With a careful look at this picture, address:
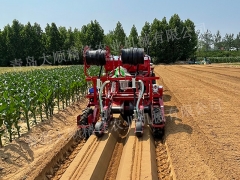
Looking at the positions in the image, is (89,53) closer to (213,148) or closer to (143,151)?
(143,151)

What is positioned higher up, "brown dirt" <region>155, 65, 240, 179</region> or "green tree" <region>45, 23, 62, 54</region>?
"green tree" <region>45, 23, 62, 54</region>

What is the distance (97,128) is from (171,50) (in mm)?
53307

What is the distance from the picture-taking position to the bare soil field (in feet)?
13.4

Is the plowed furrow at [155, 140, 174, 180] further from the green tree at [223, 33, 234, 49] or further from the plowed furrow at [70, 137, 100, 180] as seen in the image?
the green tree at [223, 33, 234, 49]

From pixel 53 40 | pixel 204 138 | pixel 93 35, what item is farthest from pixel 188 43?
pixel 204 138

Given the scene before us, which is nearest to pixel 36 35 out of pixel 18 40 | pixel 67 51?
pixel 18 40

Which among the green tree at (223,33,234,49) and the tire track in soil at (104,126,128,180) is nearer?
the tire track in soil at (104,126,128,180)

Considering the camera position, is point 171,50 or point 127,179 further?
point 171,50

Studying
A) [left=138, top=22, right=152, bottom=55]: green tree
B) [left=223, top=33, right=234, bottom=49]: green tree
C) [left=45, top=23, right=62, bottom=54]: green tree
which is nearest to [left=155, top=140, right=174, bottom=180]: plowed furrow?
[left=138, top=22, right=152, bottom=55]: green tree

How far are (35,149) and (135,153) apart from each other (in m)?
2.54

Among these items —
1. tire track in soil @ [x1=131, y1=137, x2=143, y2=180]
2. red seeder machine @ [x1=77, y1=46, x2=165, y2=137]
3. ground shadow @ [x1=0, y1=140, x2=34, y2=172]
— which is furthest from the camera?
red seeder machine @ [x1=77, y1=46, x2=165, y2=137]

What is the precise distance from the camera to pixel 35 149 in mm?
5867

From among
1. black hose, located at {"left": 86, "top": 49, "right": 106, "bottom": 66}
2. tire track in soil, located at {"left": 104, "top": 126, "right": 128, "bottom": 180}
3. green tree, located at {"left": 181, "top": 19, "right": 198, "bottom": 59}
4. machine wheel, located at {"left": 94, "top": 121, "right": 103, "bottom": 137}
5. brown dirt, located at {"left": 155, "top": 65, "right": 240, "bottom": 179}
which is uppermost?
green tree, located at {"left": 181, "top": 19, "right": 198, "bottom": 59}

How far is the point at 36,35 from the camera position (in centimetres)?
6025
